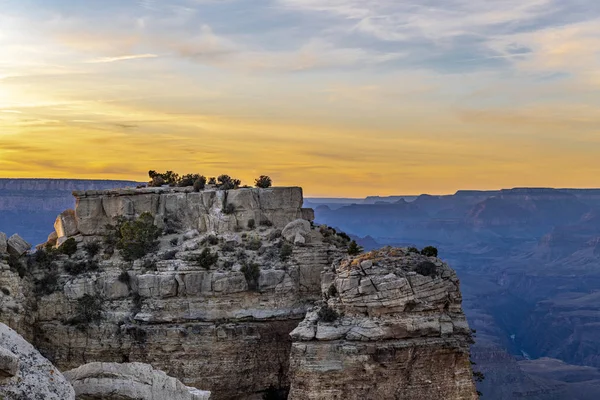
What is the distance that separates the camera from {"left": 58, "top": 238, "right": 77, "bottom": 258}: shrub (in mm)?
45469

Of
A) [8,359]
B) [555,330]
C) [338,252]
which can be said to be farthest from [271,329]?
[555,330]

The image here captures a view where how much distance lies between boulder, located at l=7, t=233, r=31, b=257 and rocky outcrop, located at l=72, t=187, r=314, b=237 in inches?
120

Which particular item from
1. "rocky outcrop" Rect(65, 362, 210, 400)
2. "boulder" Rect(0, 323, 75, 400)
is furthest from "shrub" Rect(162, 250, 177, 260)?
"boulder" Rect(0, 323, 75, 400)

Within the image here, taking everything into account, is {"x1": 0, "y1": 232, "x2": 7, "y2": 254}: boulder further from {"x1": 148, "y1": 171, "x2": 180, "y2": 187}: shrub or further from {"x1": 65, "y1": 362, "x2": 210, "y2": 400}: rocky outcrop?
{"x1": 65, "y1": 362, "x2": 210, "y2": 400}: rocky outcrop

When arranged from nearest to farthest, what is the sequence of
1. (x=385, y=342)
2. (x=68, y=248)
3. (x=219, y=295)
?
(x=385, y=342) → (x=219, y=295) → (x=68, y=248)

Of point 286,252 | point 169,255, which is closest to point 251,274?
point 286,252

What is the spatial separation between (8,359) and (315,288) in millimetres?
23079

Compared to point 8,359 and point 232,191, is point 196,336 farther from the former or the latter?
point 8,359

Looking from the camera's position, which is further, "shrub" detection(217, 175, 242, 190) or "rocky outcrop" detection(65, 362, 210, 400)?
"shrub" detection(217, 175, 242, 190)

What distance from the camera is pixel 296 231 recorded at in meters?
44.2

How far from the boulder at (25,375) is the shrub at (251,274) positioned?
19316mm

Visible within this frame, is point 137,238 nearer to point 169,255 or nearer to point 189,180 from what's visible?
point 169,255

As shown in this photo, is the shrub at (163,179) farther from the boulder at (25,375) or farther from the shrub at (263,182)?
the boulder at (25,375)

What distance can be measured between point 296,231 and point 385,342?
31.2ft
